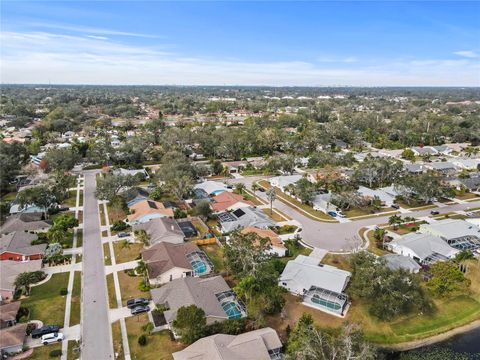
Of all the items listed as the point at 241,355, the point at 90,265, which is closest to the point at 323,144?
the point at 90,265

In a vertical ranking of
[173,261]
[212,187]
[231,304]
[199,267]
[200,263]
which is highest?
[173,261]

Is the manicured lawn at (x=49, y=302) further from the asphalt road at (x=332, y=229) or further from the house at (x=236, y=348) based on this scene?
the asphalt road at (x=332, y=229)

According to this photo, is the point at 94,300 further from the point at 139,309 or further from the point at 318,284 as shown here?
the point at 318,284

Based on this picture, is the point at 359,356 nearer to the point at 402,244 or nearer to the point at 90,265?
the point at 402,244

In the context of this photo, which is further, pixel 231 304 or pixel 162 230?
pixel 162 230

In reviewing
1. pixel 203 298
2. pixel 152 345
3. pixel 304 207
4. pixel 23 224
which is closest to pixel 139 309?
pixel 152 345
